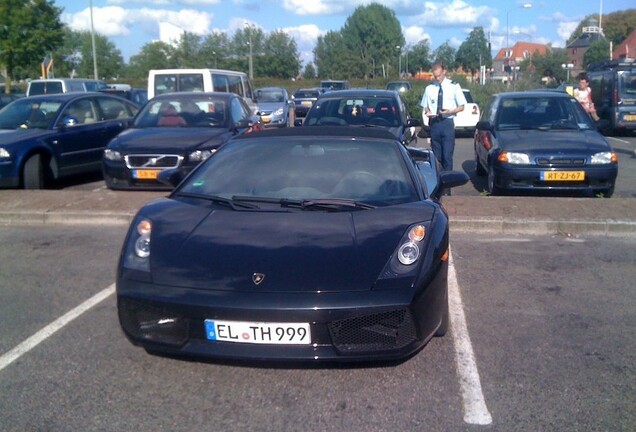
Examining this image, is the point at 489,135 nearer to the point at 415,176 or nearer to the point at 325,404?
the point at 415,176

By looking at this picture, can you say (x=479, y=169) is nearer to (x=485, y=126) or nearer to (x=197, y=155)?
(x=485, y=126)

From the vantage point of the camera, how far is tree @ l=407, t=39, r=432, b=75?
272 feet

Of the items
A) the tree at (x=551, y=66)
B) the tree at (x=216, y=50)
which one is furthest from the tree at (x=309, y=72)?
the tree at (x=551, y=66)

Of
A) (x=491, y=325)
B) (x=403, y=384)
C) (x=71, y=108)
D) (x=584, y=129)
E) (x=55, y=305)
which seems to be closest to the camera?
(x=403, y=384)

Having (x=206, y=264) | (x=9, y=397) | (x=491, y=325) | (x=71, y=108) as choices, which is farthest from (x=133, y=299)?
(x=71, y=108)

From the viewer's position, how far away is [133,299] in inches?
152

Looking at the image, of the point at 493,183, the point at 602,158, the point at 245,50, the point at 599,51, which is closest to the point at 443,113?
the point at 493,183

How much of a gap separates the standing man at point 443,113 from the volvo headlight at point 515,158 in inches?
47.2

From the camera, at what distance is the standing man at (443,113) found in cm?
1042

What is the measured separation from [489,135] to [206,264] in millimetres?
7438

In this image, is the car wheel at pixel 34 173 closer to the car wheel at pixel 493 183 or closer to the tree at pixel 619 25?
the car wheel at pixel 493 183

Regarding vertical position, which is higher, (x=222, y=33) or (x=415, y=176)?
(x=222, y=33)

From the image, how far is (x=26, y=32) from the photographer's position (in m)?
38.6

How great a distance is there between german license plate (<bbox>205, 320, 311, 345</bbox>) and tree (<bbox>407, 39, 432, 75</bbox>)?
7938cm
